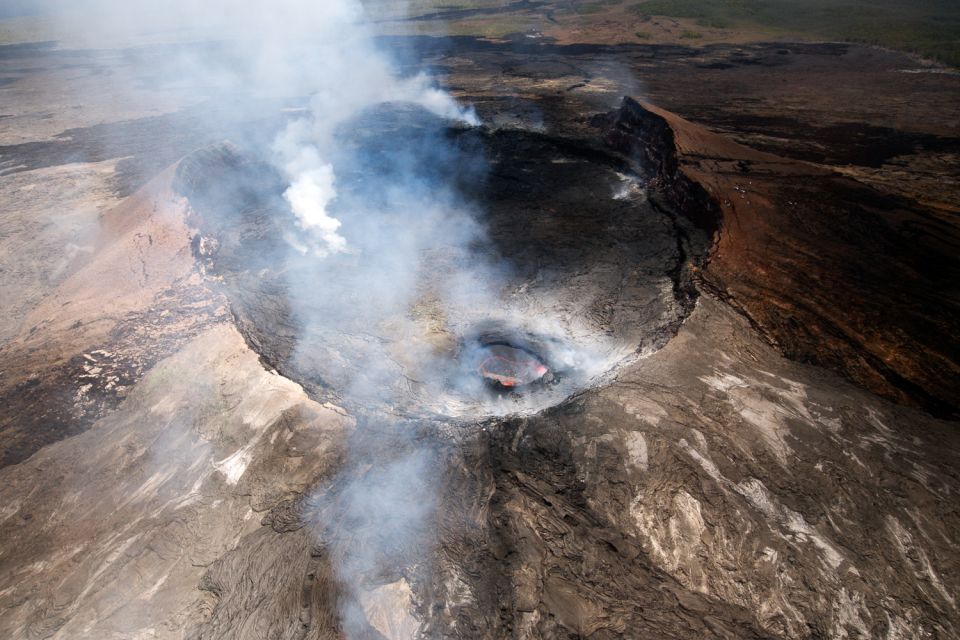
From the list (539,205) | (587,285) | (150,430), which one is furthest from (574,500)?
(539,205)

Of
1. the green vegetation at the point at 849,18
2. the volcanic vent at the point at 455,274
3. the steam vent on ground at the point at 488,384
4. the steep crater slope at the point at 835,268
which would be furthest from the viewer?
the green vegetation at the point at 849,18

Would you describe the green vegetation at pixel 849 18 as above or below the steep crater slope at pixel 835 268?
above

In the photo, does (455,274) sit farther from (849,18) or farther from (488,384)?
(849,18)

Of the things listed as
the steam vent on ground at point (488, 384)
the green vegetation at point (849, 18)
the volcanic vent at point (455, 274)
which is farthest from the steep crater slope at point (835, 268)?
the green vegetation at point (849, 18)

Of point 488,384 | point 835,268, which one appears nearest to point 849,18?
point 835,268

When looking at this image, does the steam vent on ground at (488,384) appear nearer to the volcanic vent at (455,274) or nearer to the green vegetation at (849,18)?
the volcanic vent at (455,274)

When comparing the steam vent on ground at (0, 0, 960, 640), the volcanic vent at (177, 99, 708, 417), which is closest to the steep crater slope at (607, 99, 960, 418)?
the steam vent on ground at (0, 0, 960, 640)

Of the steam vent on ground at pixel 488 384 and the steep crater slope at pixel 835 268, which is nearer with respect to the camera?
the steam vent on ground at pixel 488 384

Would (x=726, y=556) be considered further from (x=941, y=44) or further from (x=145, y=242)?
(x=941, y=44)
